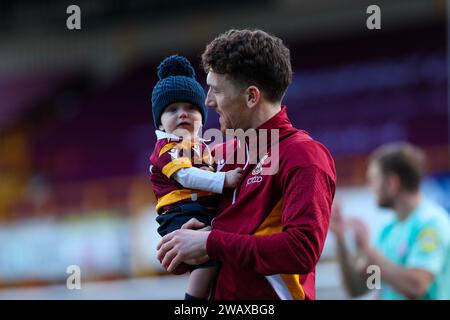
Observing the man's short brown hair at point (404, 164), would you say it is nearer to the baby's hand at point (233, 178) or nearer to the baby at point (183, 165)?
the baby at point (183, 165)

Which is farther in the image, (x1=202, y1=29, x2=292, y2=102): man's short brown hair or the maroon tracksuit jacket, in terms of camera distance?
(x1=202, y1=29, x2=292, y2=102): man's short brown hair

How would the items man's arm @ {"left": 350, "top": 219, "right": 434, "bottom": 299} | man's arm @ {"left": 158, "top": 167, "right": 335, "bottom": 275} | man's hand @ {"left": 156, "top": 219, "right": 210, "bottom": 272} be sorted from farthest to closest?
man's arm @ {"left": 350, "top": 219, "right": 434, "bottom": 299}, man's hand @ {"left": 156, "top": 219, "right": 210, "bottom": 272}, man's arm @ {"left": 158, "top": 167, "right": 335, "bottom": 275}

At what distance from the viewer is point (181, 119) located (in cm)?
338

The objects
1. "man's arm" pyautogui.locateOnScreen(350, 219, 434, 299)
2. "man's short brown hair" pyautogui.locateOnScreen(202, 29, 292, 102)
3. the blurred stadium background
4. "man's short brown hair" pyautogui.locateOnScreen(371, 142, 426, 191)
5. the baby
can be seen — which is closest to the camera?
"man's short brown hair" pyautogui.locateOnScreen(202, 29, 292, 102)

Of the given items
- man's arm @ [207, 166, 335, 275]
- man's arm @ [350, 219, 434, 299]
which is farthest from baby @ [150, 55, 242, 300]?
man's arm @ [350, 219, 434, 299]

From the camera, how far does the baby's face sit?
3383mm

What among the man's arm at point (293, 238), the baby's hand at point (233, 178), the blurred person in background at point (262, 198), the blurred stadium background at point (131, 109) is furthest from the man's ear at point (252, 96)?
the blurred stadium background at point (131, 109)

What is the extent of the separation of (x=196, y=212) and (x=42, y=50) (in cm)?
1779

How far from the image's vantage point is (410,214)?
17.8ft

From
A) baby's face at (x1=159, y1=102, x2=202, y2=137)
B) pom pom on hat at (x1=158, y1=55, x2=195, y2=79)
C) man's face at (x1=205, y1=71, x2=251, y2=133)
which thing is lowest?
baby's face at (x1=159, y1=102, x2=202, y2=137)

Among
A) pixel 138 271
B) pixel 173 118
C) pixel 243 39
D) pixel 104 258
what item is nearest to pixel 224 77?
pixel 243 39

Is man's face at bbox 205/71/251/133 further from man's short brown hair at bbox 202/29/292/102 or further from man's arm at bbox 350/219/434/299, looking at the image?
man's arm at bbox 350/219/434/299

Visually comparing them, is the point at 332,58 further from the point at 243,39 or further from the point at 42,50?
the point at 243,39

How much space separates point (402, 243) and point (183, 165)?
2.39 metres
